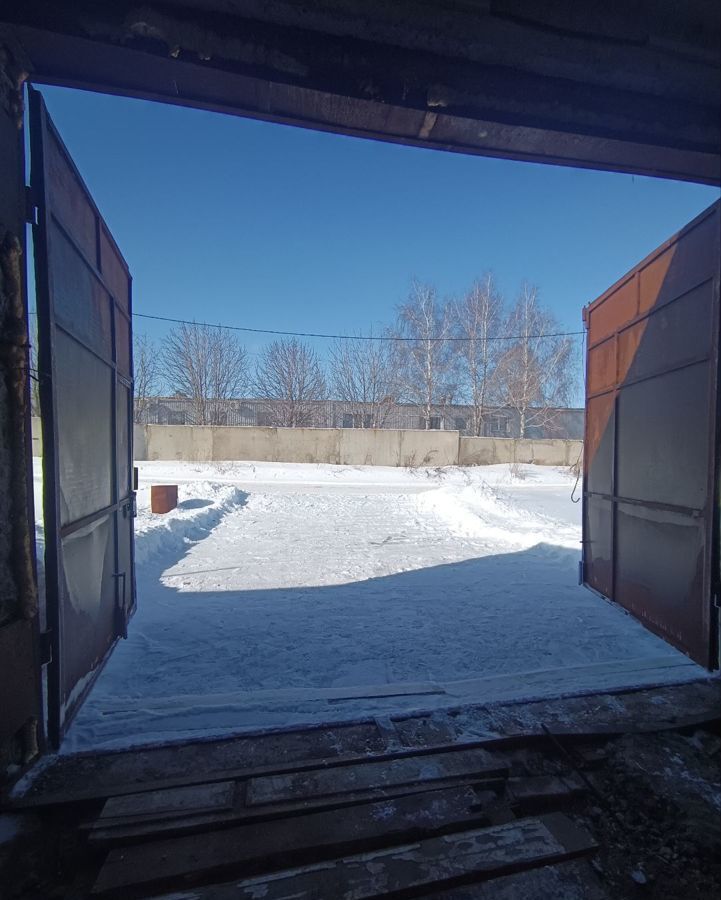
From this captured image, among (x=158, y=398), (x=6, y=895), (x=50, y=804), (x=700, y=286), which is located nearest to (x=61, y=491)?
(x=50, y=804)

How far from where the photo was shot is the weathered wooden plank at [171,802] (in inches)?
72.6

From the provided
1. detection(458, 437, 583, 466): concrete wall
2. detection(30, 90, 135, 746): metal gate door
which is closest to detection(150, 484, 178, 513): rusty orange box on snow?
detection(30, 90, 135, 746): metal gate door

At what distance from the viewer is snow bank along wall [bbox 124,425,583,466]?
23708mm

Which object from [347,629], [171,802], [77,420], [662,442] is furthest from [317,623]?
[662,442]

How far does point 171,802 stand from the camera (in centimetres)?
191

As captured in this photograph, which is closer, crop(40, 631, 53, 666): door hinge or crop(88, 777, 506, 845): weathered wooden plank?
crop(88, 777, 506, 845): weathered wooden plank

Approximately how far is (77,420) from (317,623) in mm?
2706

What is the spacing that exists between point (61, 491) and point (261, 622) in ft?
7.74

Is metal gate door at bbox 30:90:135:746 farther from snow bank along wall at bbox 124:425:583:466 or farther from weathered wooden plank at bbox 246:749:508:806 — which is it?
snow bank along wall at bbox 124:425:583:466

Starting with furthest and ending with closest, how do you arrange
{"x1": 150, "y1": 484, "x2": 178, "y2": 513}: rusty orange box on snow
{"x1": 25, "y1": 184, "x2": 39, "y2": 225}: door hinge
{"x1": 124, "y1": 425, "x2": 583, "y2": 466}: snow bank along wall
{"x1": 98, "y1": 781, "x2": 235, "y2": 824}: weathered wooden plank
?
{"x1": 124, "y1": 425, "x2": 583, "y2": 466}: snow bank along wall, {"x1": 150, "y1": 484, "x2": 178, "y2": 513}: rusty orange box on snow, {"x1": 25, "y1": 184, "x2": 39, "y2": 225}: door hinge, {"x1": 98, "y1": 781, "x2": 235, "y2": 824}: weathered wooden plank

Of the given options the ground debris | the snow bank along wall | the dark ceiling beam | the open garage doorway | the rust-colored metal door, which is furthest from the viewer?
the snow bank along wall

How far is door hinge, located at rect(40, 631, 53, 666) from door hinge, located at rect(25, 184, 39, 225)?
6.92ft

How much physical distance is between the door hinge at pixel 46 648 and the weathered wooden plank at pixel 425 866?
1293 millimetres

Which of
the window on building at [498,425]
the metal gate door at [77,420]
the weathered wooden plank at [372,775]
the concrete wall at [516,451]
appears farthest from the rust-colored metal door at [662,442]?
the window on building at [498,425]
